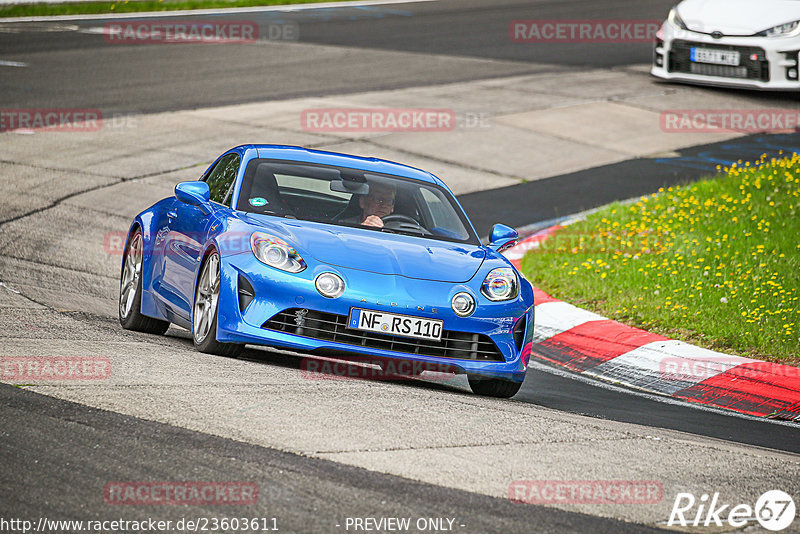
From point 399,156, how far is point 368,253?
29.4ft

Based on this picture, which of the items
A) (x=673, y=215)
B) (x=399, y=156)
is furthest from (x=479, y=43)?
(x=673, y=215)

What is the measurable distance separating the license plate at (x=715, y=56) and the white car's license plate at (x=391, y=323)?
13.9 metres

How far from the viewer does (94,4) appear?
28.8 m

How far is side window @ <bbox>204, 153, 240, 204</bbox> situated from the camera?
315 inches

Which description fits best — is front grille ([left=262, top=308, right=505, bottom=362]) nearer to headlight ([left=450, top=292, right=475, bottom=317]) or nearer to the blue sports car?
the blue sports car

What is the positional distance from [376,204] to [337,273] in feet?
4.16

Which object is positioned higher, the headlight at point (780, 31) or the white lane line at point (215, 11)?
the headlight at point (780, 31)
